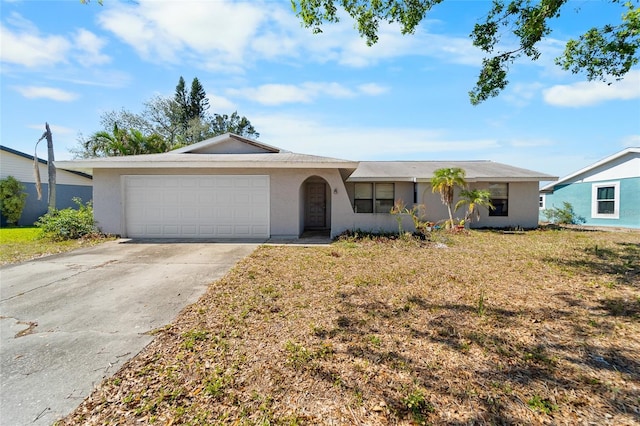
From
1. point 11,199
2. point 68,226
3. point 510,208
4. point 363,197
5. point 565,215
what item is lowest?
point 68,226

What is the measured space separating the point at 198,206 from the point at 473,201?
11770 mm

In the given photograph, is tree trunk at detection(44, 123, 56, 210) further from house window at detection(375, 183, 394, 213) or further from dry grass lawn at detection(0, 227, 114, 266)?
house window at detection(375, 183, 394, 213)

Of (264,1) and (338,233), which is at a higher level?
(264,1)

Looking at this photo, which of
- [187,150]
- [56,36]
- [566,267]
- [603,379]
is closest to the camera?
[603,379]

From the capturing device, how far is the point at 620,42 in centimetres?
705

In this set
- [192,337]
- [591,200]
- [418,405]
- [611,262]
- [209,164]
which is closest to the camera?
[418,405]

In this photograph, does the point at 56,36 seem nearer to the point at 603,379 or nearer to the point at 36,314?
the point at 36,314

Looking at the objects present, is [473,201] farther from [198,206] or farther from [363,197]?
[198,206]

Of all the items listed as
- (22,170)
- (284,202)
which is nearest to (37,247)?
(284,202)

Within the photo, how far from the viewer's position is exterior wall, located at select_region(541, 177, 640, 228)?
14.8 metres

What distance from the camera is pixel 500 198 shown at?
14.8 meters

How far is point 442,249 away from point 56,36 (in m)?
12.1

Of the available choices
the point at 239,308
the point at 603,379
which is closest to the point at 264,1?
the point at 239,308

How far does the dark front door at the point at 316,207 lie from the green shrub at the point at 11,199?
16.3m
